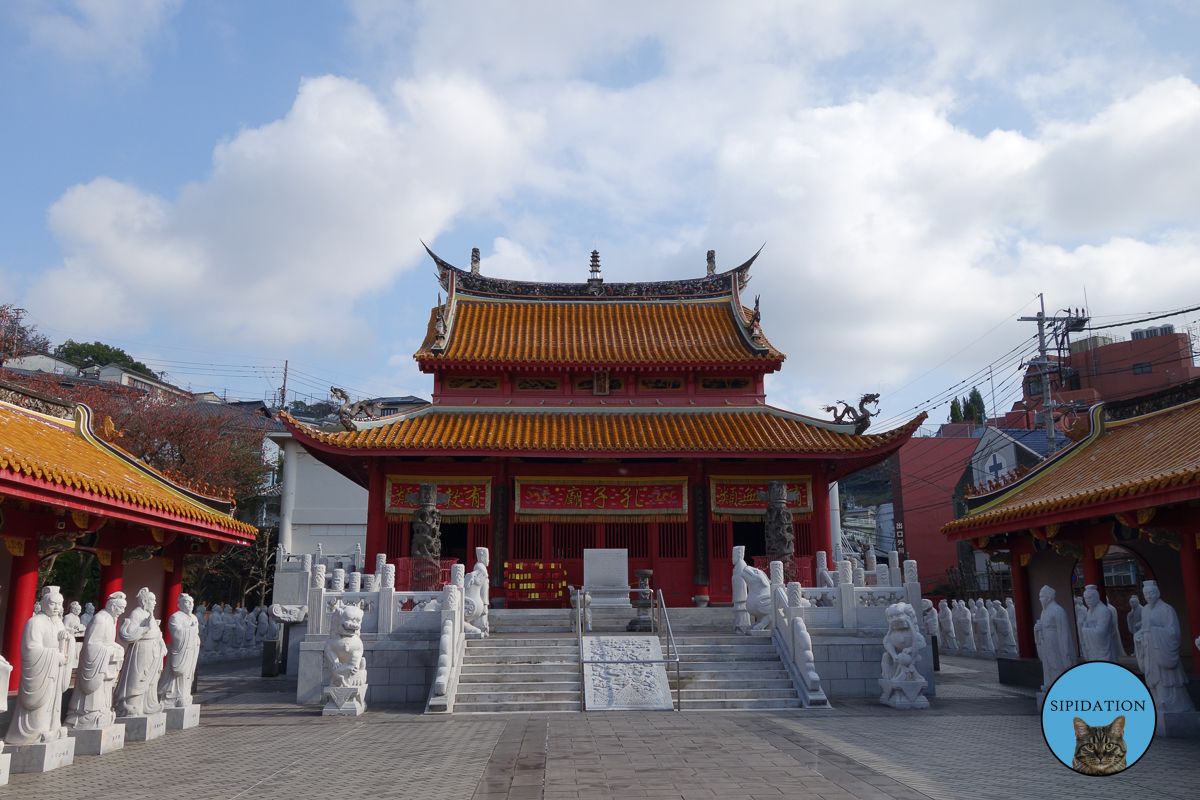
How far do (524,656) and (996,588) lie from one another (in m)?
25.6

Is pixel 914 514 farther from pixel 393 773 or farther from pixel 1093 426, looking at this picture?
pixel 393 773

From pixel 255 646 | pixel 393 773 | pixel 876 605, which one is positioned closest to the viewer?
pixel 393 773

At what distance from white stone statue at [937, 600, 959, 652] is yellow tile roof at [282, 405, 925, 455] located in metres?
8.73

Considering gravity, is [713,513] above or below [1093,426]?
below

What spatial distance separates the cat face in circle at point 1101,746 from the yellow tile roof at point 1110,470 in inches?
245

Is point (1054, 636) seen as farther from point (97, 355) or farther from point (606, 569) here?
point (97, 355)

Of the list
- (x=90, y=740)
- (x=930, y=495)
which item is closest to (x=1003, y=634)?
(x=930, y=495)

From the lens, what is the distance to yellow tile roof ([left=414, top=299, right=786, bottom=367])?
22594 mm

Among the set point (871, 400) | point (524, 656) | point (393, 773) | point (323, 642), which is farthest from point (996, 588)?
point (393, 773)

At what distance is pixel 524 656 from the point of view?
46.4 ft

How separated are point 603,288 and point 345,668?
16.6 m

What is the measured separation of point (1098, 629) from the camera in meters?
11.1

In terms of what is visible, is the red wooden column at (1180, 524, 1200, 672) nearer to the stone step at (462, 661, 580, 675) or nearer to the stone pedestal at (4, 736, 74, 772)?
the stone step at (462, 661, 580, 675)

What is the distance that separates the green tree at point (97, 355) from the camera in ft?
196
